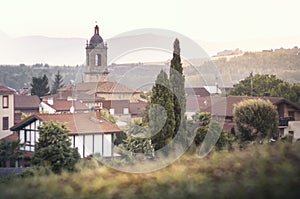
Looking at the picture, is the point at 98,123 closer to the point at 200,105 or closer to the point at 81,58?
the point at 200,105

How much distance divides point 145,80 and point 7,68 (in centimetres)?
6780

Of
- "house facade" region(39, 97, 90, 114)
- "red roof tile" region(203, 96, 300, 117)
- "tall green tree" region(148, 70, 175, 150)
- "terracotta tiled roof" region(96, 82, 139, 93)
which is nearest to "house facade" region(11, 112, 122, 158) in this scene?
"tall green tree" region(148, 70, 175, 150)

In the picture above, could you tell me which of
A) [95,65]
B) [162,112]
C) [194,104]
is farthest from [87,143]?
[95,65]

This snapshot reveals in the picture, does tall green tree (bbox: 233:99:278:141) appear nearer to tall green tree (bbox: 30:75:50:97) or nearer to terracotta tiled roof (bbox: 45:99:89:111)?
terracotta tiled roof (bbox: 45:99:89:111)

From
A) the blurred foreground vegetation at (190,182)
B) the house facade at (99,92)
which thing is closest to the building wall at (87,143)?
the house facade at (99,92)

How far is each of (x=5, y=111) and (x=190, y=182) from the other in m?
25.5

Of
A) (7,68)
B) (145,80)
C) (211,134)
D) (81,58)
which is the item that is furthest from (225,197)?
(7,68)

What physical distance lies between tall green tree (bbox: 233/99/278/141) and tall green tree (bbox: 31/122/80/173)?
864 cm

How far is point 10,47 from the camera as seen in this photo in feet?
191

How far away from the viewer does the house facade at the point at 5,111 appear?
28905 mm

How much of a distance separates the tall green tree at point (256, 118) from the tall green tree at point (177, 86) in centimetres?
352

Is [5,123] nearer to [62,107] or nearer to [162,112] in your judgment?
[62,107]

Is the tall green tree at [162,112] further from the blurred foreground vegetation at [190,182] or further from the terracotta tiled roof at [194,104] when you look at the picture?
the blurred foreground vegetation at [190,182]

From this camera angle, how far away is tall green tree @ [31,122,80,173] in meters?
16.1
